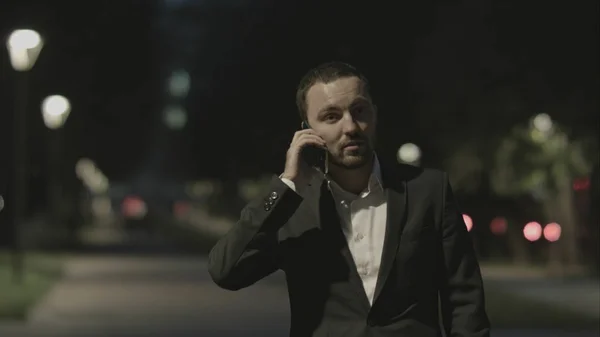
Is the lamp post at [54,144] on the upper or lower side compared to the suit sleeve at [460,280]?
upper

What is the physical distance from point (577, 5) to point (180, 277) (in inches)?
461

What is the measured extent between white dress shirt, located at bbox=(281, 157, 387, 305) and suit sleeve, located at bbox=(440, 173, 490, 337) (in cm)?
19

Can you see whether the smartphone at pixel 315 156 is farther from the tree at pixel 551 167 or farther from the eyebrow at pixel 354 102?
the tree at pixel 551 167

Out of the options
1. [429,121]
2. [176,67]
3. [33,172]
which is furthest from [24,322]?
[176,67]

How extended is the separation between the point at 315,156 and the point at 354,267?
347 mm

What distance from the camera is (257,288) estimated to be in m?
28.5

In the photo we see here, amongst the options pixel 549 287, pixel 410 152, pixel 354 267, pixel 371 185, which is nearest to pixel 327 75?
pixel 371 185

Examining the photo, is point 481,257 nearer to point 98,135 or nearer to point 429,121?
point 429,121

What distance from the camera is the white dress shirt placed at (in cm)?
466

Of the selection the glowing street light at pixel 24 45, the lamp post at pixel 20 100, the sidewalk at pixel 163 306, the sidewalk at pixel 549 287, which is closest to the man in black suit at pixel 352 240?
the sidewalk at pixel 163 306

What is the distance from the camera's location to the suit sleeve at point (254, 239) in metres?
4.65

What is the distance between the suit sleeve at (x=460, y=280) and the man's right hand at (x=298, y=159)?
42cm

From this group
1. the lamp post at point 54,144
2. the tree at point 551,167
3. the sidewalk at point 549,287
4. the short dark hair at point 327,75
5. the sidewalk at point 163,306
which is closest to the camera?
the short dark hair at point 327,75

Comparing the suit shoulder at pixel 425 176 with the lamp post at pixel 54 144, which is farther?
the lamp post at pixel 54 144
